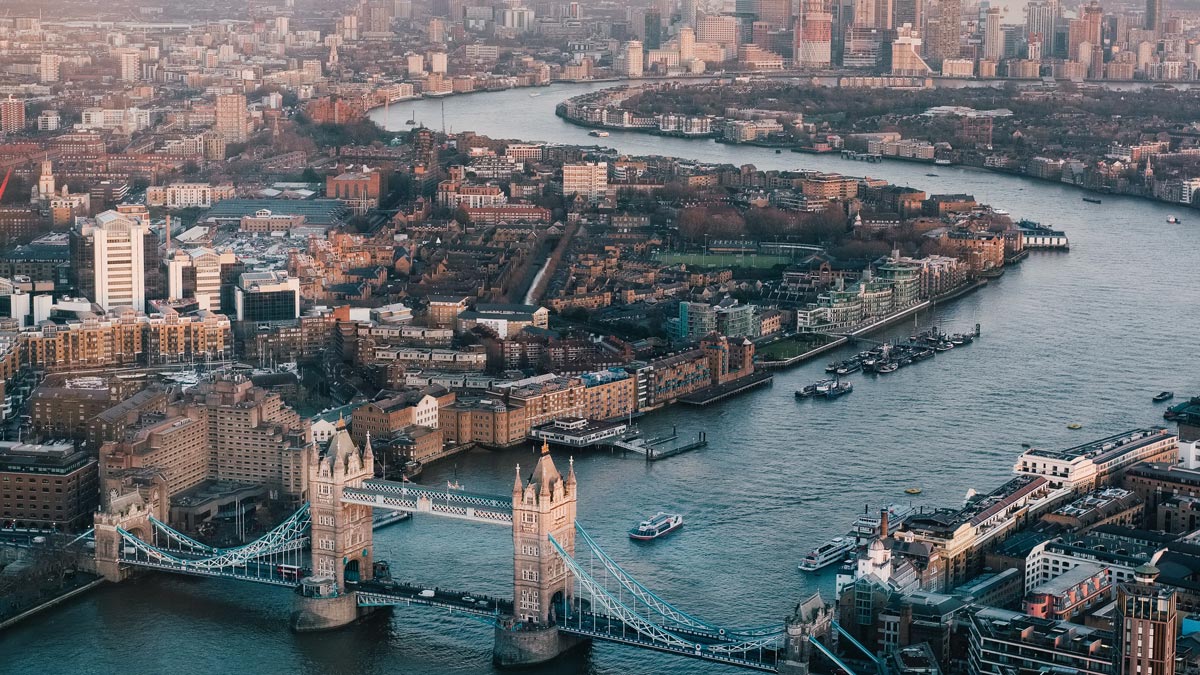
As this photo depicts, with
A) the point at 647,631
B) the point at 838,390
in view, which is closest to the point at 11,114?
the point at 838,390

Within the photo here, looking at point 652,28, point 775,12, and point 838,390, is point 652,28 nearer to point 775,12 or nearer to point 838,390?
point 775,12

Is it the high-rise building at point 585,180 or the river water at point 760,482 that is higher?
the high-rise building at point 585,180

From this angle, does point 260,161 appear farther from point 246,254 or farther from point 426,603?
point 426,603

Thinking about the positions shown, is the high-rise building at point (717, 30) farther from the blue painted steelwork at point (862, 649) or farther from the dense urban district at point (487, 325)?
the blue painted steelwork at point (862, 649)

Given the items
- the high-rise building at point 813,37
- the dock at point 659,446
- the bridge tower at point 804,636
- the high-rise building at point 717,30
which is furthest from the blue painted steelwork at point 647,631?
the high-rise building at point 717,30

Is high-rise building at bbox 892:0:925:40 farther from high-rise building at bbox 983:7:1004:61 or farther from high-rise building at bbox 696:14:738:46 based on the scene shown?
high-rise building at bbox 696:14:738:46

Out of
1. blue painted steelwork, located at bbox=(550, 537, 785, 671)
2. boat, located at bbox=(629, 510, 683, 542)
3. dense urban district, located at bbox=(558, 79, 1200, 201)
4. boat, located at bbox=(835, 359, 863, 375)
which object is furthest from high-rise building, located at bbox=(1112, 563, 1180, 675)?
dense urban district, located at bbox=(558, 79, 1200, 201)
